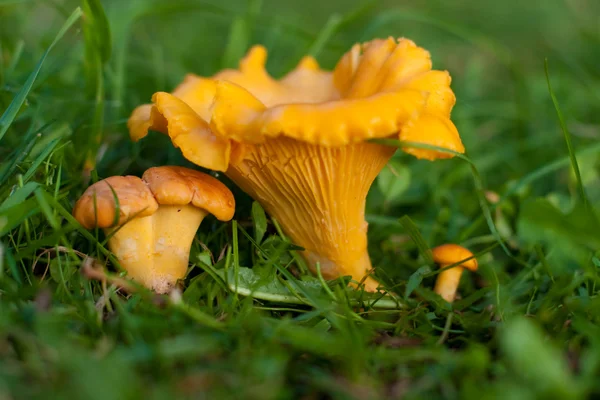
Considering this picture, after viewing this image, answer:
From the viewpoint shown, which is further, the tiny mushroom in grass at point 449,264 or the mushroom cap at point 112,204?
the tiny mushroom in grass at point 449,264

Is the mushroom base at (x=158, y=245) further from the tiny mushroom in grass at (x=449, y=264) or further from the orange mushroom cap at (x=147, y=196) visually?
the tiny mushroom in grass at (x=449, y=264)

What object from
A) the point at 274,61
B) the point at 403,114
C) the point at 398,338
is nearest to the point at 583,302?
the point at 398,338

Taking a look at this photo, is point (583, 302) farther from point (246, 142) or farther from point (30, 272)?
point (30, 272)

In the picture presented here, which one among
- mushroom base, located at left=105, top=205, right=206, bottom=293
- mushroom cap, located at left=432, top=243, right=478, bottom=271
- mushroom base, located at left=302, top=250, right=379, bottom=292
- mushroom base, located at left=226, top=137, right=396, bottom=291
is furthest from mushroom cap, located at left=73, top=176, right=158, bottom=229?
mushroom cap, located at left=432, top=243, right=478, bottom=271

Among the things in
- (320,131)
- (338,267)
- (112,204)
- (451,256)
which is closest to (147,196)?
(112,204)

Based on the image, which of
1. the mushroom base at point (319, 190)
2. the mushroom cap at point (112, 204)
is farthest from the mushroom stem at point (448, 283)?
the mushroom cap at point (112, 204)

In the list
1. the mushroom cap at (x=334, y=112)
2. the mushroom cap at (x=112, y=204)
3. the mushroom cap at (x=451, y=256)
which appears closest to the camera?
the mushroom cap at (x=334, y=112)

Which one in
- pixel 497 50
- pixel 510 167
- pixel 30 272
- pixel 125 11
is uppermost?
pixel 125 11

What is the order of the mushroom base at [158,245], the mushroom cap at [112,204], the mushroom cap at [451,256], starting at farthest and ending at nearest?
the mushroom cap at [451,256]
the mushroom base at [158,245]
the mushroom cap at [112,204]
